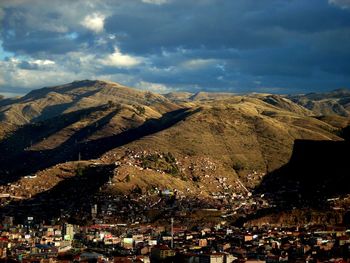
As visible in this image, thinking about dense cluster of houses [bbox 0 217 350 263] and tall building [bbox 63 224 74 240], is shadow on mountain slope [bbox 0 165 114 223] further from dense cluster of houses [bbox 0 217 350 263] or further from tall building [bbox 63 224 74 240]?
tall building [bbox 63 224 74 240]

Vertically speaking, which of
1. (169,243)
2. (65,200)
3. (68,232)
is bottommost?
(169,243)

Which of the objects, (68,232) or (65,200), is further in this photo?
(65,200)

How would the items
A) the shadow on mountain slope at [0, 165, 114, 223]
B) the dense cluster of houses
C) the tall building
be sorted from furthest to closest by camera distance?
1. the shadow on mountain slope at [0, 165, 114, 223]
2. the tall building
3. the dense cluster of houses

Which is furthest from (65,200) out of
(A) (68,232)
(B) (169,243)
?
(B) (169,243)

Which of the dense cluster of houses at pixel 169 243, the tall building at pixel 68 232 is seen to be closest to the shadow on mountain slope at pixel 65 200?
the dense cluster of houses at pixel 169 243

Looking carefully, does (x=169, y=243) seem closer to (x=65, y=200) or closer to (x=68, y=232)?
(x=68, y=232)

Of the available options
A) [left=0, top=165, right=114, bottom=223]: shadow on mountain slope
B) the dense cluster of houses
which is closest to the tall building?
the dense cluster of houses

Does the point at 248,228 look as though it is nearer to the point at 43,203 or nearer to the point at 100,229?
the point at 100,229

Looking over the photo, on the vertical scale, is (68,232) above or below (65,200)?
below

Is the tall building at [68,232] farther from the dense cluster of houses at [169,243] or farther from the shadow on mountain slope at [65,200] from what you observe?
A: the shadow on mountain slope at [65,200]

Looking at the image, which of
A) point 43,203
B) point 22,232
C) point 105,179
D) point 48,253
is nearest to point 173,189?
point 105,179
